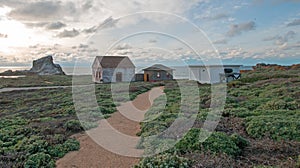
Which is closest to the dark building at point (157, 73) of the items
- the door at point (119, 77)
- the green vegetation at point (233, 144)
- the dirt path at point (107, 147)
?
the door at point (119, 77)

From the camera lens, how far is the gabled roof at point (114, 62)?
36.8m

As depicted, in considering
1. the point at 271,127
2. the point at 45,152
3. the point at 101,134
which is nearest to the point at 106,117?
the point at 101,134

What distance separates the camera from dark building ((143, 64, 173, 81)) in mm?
40000

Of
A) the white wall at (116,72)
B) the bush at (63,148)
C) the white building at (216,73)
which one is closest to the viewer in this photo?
the bush at (63,148)

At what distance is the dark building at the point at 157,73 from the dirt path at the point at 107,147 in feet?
97.1

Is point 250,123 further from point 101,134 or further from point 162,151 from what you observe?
point 101,134

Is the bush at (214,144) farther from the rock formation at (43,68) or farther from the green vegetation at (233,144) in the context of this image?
the rock formation at (43,68)

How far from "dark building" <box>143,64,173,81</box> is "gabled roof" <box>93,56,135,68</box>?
9.41 ft

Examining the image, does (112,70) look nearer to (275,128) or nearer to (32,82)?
(32,82)

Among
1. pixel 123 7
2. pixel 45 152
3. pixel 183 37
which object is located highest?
pixel 123 7

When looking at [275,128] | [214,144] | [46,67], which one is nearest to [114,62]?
[275,128]

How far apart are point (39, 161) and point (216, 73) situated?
27379 mm

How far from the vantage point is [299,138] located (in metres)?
6.89

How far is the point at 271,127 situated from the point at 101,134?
5.19m
